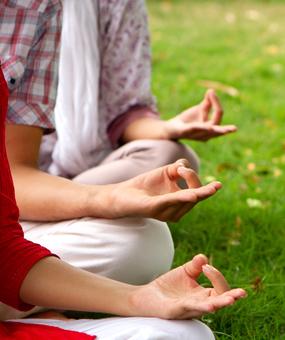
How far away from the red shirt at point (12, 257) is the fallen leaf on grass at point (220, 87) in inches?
116

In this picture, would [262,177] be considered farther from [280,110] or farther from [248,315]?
[248,315]

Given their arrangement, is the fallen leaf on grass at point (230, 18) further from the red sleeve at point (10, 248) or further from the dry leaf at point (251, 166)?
the red sleeve at point (10, 248)

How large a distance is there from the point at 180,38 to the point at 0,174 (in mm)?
4438

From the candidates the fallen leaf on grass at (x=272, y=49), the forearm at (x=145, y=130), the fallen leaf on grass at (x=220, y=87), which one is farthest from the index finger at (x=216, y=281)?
the fallen leaf on grass at (x=272, y=49)

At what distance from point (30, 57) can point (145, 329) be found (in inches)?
29.1

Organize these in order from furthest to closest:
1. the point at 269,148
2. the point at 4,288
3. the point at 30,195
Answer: the point at 269,148
the point at 30,195
the point at 4,288

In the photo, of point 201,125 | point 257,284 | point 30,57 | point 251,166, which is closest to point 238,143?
point 251,166

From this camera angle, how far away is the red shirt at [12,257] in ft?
4.80

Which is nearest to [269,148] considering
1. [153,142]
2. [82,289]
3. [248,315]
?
[153,142]

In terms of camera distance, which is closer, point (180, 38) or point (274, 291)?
point (274, 291)

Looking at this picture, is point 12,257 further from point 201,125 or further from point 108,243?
point 201,125

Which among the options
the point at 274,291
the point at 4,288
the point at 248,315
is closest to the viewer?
the point at 4,288

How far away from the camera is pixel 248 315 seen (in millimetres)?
A: 2041

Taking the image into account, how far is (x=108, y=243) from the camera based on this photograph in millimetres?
1853
